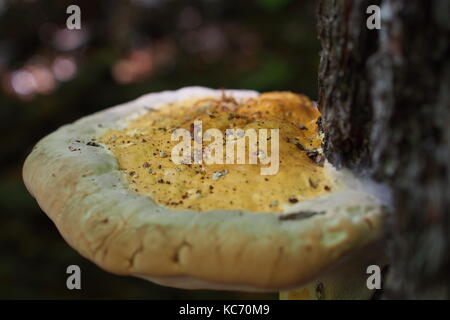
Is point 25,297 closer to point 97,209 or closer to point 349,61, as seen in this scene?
point 97,209

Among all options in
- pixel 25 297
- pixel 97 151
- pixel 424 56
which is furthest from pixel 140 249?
pixel 25 297

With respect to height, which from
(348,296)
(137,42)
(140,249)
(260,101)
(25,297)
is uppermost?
(137,42)

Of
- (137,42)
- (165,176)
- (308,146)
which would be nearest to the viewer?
(165,176)

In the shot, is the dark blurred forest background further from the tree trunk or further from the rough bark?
the tree trunk
